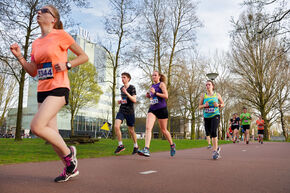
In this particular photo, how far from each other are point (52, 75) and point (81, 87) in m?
31.9

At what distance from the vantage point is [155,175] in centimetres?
410

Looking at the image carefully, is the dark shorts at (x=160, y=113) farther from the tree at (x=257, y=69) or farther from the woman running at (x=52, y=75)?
the tree at (x=257, y=69)

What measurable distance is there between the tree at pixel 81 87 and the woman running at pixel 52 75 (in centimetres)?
3051

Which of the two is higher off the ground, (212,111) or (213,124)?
(212,111)

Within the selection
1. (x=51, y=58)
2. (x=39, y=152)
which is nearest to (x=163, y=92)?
(x=39, y=152)

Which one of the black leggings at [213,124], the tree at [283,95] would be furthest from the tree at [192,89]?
the black leggings at [213,124]

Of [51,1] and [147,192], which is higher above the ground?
[51,1]

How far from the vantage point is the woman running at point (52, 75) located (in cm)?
321

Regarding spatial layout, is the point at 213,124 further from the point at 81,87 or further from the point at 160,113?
the point at 81,87

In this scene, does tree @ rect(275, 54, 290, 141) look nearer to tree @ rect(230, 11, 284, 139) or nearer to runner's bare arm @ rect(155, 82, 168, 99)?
tree @ rect(230, 11, 284, 139)

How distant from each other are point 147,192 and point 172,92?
2878 centimetres

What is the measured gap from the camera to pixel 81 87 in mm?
34406

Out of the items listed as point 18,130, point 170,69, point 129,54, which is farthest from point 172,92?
point 18,130

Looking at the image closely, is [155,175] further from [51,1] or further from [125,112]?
[51,1]
